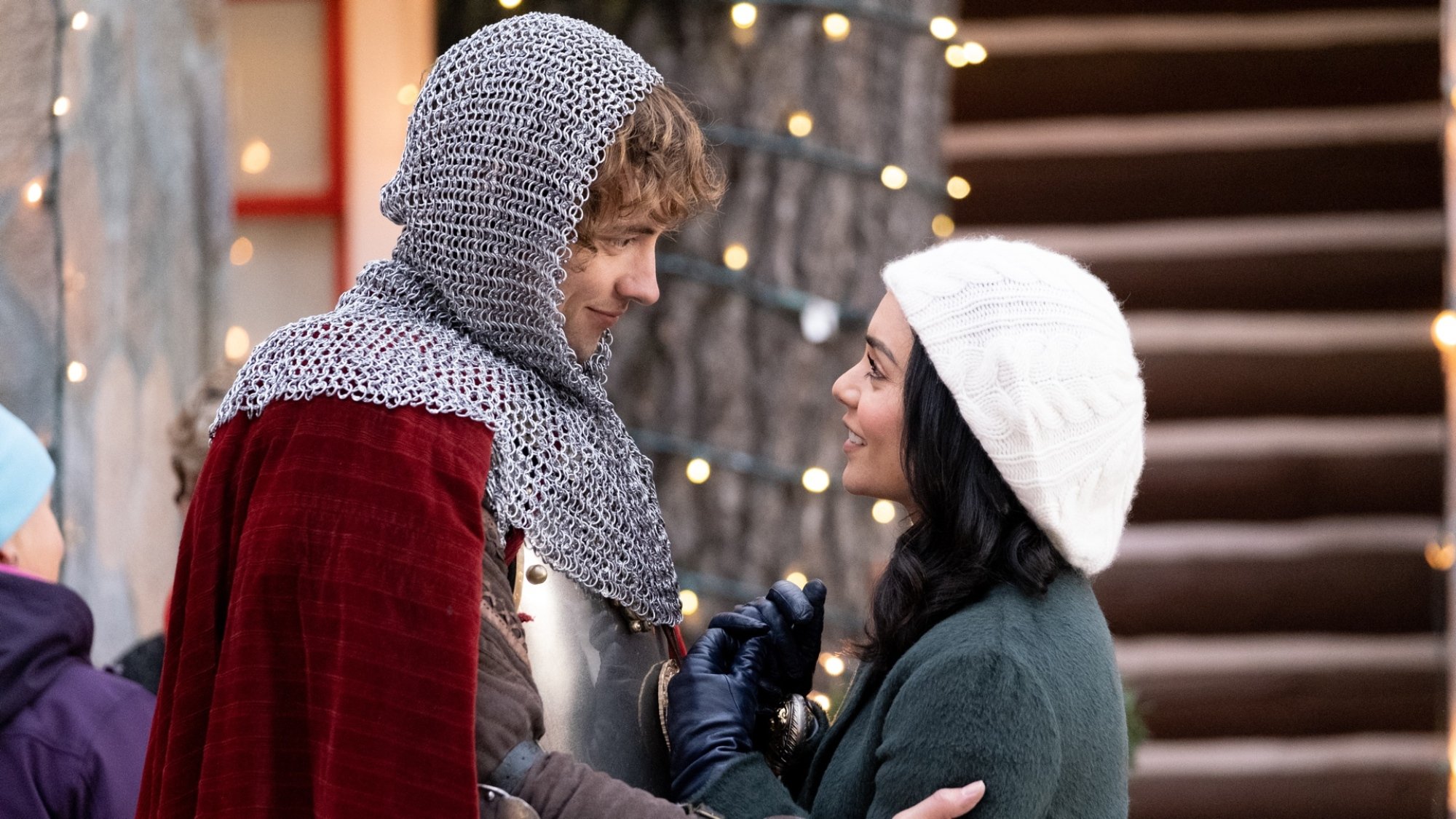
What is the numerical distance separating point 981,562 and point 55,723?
1.41 meters

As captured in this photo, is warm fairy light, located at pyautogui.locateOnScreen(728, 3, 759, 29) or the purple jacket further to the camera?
warm fairy light, located at pyautogui.locateOnScreen(728, 3, 759, 29)

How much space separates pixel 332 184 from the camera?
4.66 m

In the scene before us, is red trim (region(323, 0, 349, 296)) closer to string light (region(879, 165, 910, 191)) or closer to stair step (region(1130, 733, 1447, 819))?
string light (region(879, 165, 910, 191))

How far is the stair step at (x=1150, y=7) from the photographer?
5117mm

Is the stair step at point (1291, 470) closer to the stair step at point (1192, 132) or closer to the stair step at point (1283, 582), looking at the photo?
the stair step at point (1283, 582)

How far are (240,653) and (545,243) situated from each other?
0.64 metres

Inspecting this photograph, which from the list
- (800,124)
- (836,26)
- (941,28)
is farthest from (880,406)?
(941,28)

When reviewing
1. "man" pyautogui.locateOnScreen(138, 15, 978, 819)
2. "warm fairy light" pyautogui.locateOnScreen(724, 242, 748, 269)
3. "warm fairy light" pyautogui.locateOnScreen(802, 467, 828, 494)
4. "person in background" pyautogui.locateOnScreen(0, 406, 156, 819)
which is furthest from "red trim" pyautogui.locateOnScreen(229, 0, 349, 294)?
"man" pyautogui.locateOnScreen(138, 15, 978, 819)

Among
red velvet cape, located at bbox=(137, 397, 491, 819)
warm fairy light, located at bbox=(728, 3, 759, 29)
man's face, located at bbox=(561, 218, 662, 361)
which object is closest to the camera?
red velvet cape, located at bbox=(137, 397, 491, 819)

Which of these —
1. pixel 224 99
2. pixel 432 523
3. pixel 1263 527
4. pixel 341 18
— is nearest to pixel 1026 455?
pixel 432 523

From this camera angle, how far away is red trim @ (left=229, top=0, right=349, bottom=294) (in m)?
4.61

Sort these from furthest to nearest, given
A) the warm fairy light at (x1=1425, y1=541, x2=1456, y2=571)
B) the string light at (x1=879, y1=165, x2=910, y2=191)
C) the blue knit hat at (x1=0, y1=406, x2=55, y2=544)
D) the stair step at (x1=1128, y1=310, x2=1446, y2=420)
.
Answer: the stair step at (x1=1128, y1=310, x2=1446, y2=420), the string light at (x1=879, y1=165, x2=910, y2=191), the warm fairy light at (x1=1425, y1=541, x2=1456, y2=571), the blue knit hat at (x1=0, y1=406, x2=55, y2=544)

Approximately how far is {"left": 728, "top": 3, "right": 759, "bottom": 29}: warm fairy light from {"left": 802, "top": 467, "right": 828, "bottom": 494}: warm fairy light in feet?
3.70

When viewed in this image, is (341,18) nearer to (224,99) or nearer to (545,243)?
(224,99)
